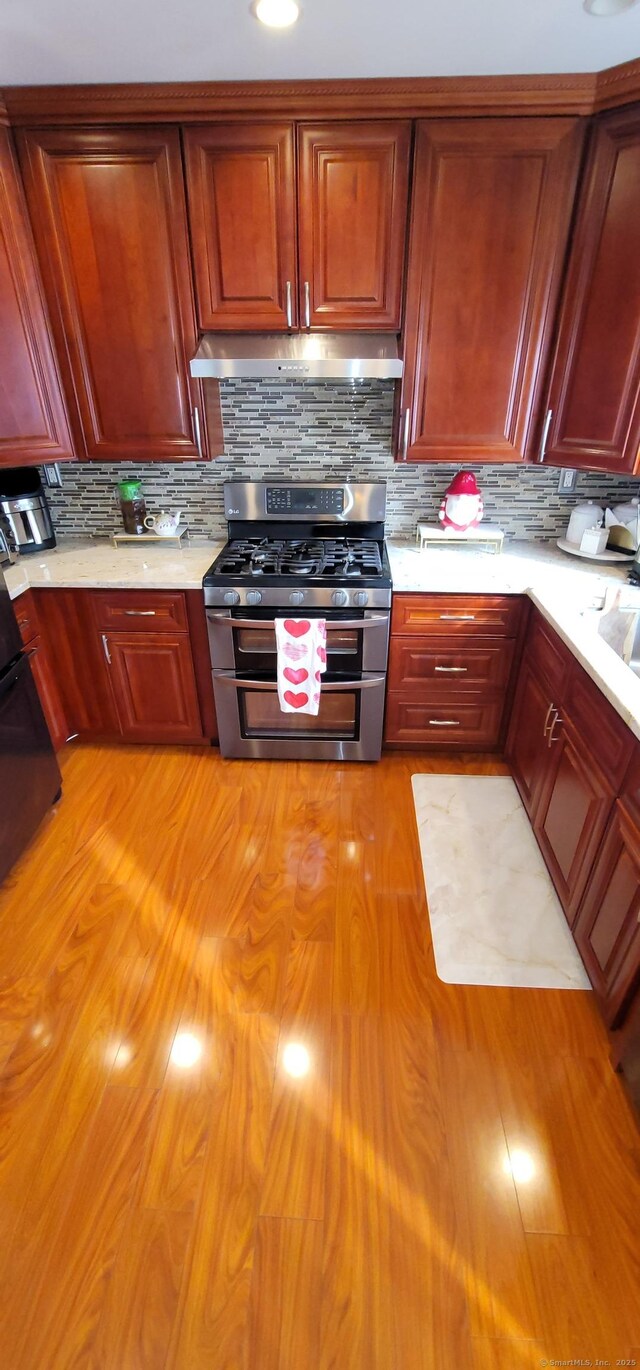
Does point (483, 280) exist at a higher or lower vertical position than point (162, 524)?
higher

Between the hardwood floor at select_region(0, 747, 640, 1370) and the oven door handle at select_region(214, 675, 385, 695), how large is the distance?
25.6 inches

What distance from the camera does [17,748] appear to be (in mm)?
2061

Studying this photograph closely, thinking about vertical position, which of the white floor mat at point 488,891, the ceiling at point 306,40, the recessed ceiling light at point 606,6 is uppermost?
the ceiling at point 306,40

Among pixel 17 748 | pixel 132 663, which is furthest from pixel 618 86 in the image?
pixel 17 748

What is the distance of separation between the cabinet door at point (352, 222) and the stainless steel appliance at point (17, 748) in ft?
4.84

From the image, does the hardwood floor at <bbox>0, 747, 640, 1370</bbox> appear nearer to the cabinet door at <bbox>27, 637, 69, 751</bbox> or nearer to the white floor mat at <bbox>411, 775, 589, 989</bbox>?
the white floor mat at <bbox>411, 775, 589, 989</bbox>

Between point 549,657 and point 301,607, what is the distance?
89 cm

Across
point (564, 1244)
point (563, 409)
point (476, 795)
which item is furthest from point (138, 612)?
point (564, 1244)

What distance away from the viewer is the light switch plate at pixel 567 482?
2.55m

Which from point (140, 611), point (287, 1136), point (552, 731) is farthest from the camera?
point (140, 611)

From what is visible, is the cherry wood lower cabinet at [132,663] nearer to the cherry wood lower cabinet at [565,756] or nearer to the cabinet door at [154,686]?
the cabinet door at [154,686]

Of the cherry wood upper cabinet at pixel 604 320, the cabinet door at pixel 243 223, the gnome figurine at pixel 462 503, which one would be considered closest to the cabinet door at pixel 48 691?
the cabinet door at pixel 243 223

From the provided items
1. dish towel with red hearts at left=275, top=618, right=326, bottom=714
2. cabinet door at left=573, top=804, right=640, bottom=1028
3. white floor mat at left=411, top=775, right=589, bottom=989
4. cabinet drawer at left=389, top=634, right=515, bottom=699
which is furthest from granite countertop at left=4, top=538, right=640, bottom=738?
white floor mat at left=411, top=775, right=589, bottom=989

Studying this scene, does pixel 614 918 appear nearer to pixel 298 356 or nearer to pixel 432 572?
pixel 432 572
